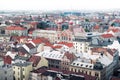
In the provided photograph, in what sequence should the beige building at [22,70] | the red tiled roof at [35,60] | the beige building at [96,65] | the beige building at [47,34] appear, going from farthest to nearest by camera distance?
the beige building at [47,34] < the red tiled roof at [35,60] < the beige building at [96,65] < the beige building at [22,70]

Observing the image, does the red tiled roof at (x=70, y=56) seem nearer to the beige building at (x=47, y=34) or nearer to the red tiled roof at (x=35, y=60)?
the red tiled roof at (x=35, y=60)

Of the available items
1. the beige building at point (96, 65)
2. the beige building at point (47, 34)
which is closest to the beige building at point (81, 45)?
the beige building at point (96, 65)

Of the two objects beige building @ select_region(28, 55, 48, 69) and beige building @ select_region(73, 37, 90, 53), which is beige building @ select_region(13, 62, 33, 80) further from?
beige building @ select_region(73, 37, 90, 53)

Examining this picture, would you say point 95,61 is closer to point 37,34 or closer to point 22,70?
point 22,70

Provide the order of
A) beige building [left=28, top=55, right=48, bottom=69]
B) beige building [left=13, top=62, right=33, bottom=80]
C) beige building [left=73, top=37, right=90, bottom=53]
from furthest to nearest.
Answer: beige building [left=73, top=37, right=90, bottom=53], beige building [left=28, top=55, right=48, bottom=69], beige building [left=13, top=62, right=33, bottom=80]

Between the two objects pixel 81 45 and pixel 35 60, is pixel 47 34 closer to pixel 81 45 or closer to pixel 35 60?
pixel 81 45

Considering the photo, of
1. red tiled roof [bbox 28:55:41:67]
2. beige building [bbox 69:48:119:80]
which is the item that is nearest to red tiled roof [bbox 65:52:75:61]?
beige building [bbox 69:48:119:80]

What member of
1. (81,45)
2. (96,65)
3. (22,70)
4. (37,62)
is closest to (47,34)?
(81,45)

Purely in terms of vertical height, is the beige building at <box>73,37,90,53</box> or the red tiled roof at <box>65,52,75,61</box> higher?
the red tiled roof at <box>65,52,75,61</box>
